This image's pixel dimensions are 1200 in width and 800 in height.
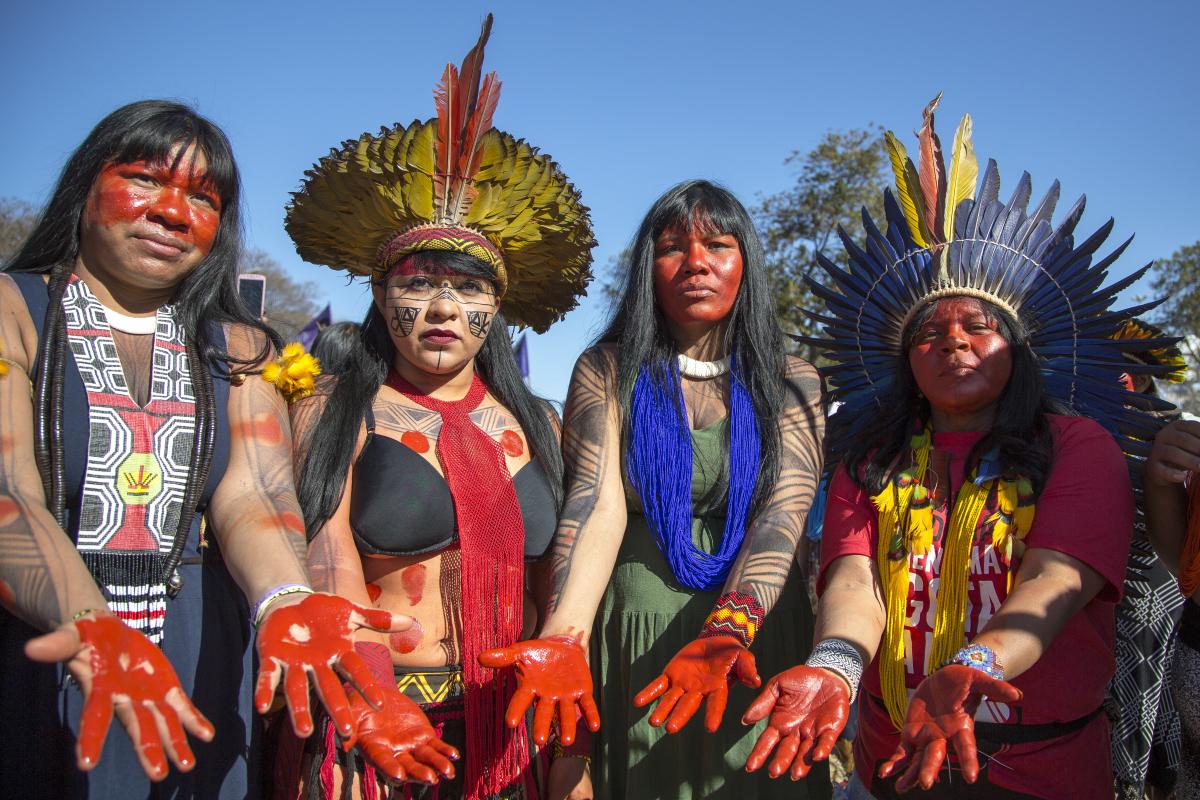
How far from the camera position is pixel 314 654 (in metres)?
2.05

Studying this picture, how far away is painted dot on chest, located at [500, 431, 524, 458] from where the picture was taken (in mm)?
2957

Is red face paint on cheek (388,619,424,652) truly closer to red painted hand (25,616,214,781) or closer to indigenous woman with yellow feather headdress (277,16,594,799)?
indigenous woman with yellow feather headdress (277,16,594,799)

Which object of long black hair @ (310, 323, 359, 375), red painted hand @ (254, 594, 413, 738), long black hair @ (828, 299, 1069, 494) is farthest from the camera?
long black hair @ (310, 323, 359, 375)

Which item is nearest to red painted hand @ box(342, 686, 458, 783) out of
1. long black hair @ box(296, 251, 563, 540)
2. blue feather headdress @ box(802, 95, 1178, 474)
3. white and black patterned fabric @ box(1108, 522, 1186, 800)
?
long black hair @ box(296, 251, 563, 540)

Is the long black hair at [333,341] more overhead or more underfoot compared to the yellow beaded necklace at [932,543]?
more overhead

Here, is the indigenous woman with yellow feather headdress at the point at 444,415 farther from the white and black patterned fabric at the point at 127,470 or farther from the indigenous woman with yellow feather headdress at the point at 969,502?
the indigenous woman with yellow feather headdress at the point at 969,502

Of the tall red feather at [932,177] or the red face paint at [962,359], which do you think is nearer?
the red face paint at [962,359]

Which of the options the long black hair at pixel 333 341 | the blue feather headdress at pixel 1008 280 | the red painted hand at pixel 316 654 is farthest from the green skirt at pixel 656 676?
the long black hair at pixel 333 341

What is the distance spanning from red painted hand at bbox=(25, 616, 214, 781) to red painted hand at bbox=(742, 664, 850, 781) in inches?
45.9

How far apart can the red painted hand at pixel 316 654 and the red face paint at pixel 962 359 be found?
1.52 metres

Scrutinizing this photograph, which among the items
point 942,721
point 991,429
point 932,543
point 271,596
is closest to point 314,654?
point 271,596

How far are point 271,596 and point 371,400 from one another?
814 mm

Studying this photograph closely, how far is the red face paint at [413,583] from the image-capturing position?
8.95ft

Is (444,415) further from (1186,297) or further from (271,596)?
(1186,297)
